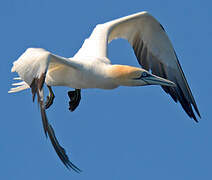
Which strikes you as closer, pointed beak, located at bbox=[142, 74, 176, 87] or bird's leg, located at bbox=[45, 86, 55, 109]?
pointed beak, located at bbox=[142, 74, 176, 87]

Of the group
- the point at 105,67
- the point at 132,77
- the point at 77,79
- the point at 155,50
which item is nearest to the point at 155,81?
the point at 132,77

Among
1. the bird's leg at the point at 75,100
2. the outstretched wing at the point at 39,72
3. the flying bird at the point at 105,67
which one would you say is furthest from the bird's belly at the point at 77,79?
the bird's leg at the point at 75,100

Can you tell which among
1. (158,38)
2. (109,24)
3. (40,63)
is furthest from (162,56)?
(40,63)

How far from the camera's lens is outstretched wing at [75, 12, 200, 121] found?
17.4 metres

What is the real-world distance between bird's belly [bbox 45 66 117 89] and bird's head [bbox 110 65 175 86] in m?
0.20

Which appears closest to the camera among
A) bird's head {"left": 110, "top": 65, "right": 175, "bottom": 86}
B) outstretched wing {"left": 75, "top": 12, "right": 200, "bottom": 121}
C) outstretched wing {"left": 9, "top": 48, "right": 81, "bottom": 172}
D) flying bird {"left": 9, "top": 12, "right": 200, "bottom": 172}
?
outstretched wing {"left": 9, "top": 48, "right": 81, "bottom": 172}

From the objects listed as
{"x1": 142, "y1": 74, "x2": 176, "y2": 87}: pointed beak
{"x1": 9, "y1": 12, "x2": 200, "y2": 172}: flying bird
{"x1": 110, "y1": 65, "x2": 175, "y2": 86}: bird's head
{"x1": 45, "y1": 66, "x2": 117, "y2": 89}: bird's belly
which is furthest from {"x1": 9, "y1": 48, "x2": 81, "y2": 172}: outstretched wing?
{"x1": 142, "y1": 74, "x2": 176, "y2": 87}: pointed beak

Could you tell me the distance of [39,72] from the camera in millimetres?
13852

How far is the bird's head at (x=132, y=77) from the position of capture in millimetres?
14734

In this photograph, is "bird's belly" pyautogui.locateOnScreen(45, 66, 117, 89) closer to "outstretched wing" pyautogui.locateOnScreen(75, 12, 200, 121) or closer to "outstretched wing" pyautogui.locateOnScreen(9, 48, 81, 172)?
"outstretched wing" pyautogui.locateOnScreen(9, 48, 81, 172)

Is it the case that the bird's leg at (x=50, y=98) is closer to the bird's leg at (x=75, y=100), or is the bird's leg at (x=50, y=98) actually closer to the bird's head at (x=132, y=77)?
the bird's leg at (x=75, y=100)

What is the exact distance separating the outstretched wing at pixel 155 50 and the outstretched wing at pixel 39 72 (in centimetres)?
309

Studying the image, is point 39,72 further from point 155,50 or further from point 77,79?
point 155,50

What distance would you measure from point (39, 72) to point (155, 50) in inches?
183
